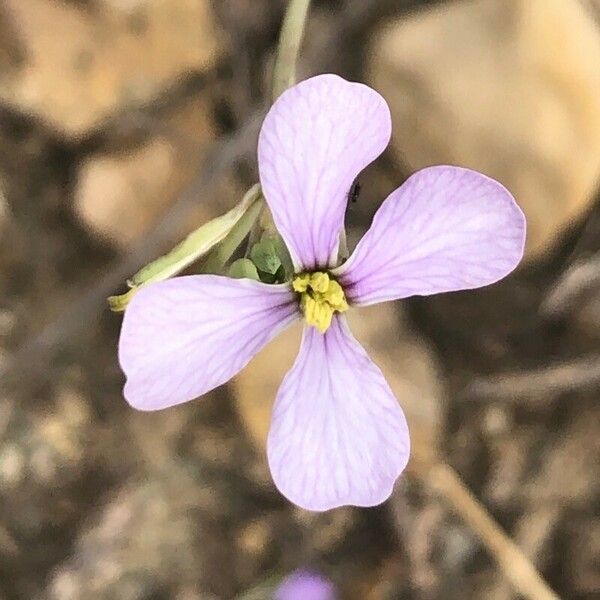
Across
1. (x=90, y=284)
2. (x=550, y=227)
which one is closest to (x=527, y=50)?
(x=550, y=227)

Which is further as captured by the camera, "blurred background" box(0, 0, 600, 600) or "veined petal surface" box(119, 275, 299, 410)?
"blurred background" box(0, 0, 600, 600)

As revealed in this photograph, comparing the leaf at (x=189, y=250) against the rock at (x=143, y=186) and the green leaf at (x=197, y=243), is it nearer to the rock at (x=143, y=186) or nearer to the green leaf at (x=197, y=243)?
the green leaf at (x=197, y=243)

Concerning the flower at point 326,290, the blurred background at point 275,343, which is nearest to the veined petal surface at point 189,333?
the flower at point 326,290

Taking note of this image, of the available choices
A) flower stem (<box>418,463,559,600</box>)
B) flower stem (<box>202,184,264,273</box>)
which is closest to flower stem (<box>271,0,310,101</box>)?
flower stem (<box>202,184,264,273</box>)

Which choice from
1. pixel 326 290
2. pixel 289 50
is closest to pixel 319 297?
pixel 326 290

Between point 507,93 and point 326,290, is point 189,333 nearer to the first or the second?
point 326,290

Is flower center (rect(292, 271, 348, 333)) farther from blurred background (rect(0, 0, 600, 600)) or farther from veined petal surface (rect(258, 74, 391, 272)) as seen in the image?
blurred background (rect(0, 0, 600, 600))
